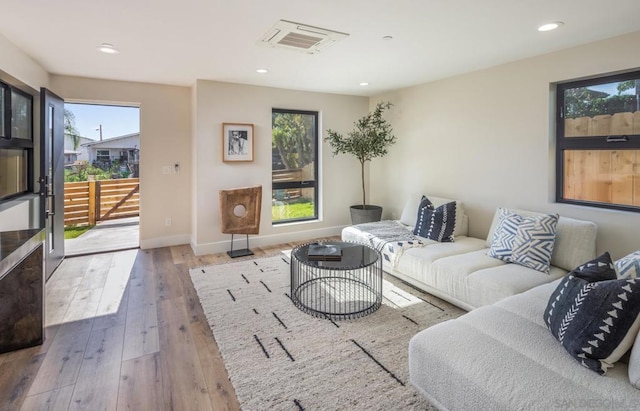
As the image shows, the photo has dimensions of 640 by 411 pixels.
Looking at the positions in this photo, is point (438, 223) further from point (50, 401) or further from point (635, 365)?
point (50, 401)

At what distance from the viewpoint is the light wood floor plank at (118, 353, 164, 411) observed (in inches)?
73.8

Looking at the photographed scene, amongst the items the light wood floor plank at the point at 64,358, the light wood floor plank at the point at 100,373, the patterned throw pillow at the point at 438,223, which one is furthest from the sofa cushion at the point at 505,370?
the light wood floor plank at the point at 64,358

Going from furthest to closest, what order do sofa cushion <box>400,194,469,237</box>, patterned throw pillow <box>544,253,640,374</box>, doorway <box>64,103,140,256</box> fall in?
doorway <box>64,103,140,256</box>, sofa cushion <box>400,194,469,237</box>, patterned throw pillow <box>544,253,640,374</box>

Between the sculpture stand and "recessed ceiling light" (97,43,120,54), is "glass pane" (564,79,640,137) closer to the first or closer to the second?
the sculpture stand

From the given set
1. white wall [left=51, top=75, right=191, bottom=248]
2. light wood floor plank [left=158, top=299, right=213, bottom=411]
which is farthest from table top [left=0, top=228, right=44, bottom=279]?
white wall [left=51, top=75, right=191, bottom=248]

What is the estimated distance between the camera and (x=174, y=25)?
2.70m

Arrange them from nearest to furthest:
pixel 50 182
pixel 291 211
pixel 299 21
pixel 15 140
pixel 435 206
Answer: pixel 299 21 → pixel 15 140 → pixel 50 182 → pixel 435 206 → pixel 291 211

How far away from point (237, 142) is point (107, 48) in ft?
6.18

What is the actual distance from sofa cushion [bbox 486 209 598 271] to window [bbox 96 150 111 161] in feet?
26.2

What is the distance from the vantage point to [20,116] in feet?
11.8

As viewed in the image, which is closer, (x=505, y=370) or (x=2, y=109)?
(x=505, y=370)

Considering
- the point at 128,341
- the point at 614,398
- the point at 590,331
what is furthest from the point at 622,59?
the point at 128,341

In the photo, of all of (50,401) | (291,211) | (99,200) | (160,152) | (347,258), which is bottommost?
(50,401)

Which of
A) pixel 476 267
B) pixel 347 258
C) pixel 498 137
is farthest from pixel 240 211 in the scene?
pixel 498 137
